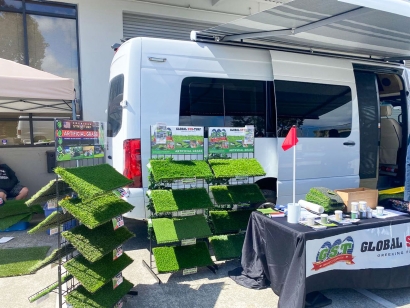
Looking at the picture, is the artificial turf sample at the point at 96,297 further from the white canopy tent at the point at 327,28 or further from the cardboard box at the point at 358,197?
the white canopy tent at the point at 327,28

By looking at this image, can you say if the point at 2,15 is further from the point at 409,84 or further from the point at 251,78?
the point at 409,84

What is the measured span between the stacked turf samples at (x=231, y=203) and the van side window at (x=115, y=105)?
4.24 feet

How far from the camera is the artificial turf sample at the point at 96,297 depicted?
241 cm

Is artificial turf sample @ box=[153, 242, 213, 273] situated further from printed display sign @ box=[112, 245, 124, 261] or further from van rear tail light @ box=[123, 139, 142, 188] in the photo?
van rear tail light @ box=[123, 139, 142, 188]

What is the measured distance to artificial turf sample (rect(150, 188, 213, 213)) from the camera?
3.13 meters

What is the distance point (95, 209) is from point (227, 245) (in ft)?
5.59

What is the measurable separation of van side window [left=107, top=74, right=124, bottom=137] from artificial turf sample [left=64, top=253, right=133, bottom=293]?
1699 millimetres

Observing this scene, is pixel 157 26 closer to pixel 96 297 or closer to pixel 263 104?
pixel 263 104

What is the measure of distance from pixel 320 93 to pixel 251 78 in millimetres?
1127

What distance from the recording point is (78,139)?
2.74m

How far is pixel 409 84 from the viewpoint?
5230 millimetres

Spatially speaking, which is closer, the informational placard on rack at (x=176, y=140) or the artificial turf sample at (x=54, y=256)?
the artificial turf sample at (x=54, y=256)

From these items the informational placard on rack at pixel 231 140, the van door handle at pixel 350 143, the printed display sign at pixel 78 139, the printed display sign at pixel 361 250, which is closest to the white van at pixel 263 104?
the van door handle at pixel 350 143

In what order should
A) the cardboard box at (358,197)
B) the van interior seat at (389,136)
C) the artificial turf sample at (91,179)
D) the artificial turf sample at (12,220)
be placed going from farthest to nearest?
1. the van interior seat at (389,136)
2. the artificial turf sample at (12,220)
3. the cardboard box at (358,197)
4. the artificial turf sample at (91,179)
